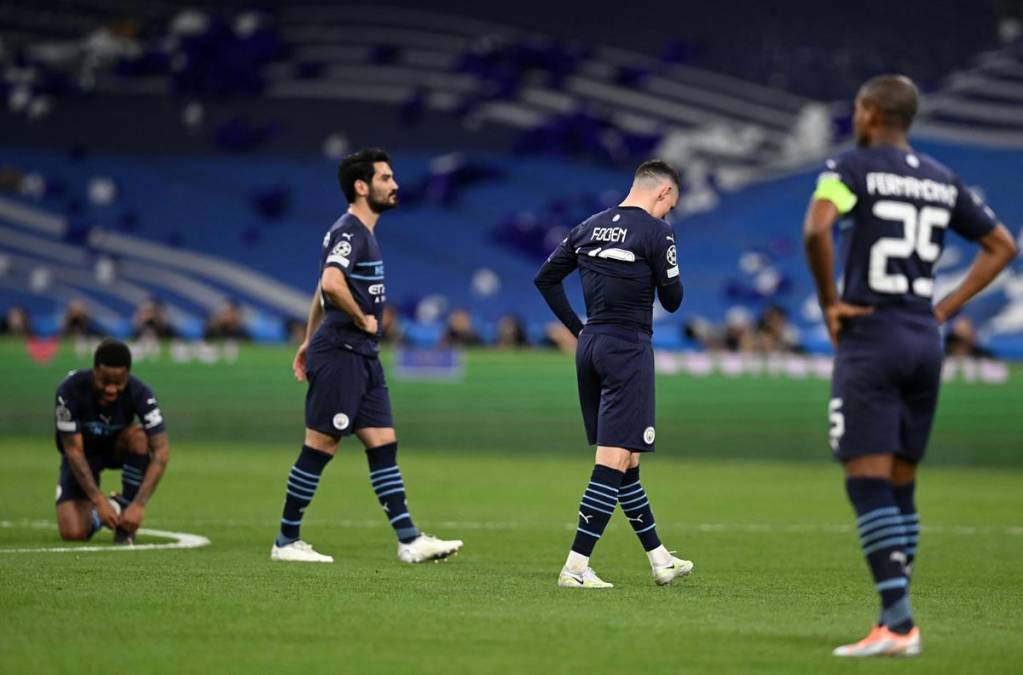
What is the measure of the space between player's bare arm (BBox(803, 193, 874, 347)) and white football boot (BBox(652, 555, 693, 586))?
2.96m

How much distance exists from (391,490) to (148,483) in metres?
1.70

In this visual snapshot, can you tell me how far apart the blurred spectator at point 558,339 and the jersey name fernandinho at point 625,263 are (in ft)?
50.9

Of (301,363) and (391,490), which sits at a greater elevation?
(301,363)

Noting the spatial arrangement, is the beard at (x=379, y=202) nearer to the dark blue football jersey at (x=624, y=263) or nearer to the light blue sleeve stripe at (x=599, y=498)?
the dark blue football jersey at (x=624, y=263)

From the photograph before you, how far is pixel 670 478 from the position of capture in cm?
1992

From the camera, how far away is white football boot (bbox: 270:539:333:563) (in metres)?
10.3

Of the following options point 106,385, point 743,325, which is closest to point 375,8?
point 743,325

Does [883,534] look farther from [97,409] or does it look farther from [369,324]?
[97,409]

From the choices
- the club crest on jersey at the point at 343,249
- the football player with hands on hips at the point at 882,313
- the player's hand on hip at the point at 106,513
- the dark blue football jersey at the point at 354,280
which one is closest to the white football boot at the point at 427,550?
the dark blue football jersey at the point at 354,280

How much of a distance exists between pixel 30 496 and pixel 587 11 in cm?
1598

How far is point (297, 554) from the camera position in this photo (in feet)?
34.0

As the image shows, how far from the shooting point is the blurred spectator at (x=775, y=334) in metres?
24.0

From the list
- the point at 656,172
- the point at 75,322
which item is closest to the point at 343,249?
the point at 656,172

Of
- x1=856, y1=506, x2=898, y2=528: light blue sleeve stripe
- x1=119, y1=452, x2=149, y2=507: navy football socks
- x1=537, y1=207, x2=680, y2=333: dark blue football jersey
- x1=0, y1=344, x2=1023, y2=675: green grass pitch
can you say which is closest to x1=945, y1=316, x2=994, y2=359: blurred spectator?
x1=0, y1=344, x2=1023, y2=675: green grass pitch
